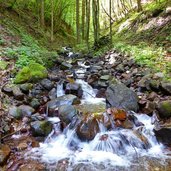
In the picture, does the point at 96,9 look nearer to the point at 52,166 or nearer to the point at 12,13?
the point at 12,13

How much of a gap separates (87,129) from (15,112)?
6.73 ft

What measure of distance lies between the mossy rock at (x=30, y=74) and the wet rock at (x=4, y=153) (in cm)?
323

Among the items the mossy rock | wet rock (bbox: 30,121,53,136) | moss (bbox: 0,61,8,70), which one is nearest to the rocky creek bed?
wet rock (bbox: 30,121,53,136)

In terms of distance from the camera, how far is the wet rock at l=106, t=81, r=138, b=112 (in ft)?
24.4

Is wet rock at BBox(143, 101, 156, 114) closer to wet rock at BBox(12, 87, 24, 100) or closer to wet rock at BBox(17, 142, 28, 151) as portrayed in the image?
wet rock at BBox(17, 142, 28, 151)

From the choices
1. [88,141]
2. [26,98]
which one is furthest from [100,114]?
[26,98]

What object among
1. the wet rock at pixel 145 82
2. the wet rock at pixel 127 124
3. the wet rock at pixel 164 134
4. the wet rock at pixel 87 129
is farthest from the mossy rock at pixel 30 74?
the wet rock at pixel 164 134

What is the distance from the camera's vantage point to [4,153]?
5.24 metres

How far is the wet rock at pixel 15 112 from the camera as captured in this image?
6.87m

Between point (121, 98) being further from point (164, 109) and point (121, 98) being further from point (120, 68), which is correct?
point (120, 68)

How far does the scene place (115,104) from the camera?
24.9 ft

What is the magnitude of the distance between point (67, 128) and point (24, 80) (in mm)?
2796

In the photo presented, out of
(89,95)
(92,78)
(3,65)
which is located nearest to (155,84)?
(89,95)

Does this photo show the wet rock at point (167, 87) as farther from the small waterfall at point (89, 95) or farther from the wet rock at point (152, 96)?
the small waterfall at point (89, 95)
